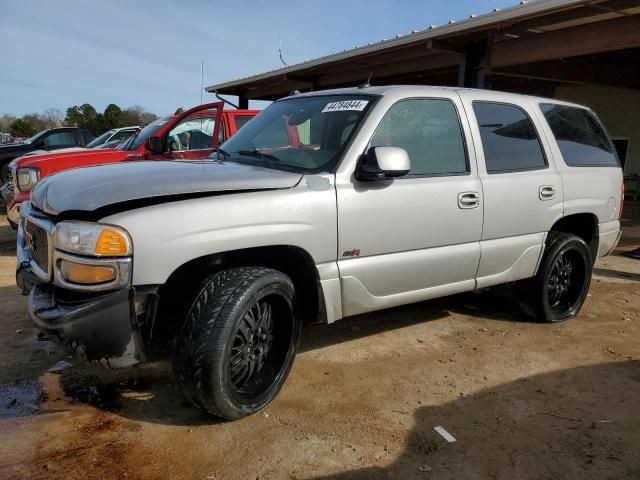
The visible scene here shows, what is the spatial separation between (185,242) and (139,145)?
514 centimetres

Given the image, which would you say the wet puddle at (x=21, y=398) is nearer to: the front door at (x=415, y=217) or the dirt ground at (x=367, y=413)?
the dirt ground at (x=367, y=413)

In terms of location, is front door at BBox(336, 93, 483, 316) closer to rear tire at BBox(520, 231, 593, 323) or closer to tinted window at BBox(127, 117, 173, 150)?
rear tire at BBox(520, 231, 593, 323)

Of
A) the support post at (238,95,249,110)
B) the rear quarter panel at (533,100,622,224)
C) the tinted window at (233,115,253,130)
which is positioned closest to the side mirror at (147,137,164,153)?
the tinted window at (233,115,253,130)

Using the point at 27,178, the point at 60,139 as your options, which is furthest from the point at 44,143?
the point at 27,178

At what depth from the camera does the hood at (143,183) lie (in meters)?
2.66

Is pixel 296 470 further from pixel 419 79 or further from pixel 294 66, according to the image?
pixel 419 79

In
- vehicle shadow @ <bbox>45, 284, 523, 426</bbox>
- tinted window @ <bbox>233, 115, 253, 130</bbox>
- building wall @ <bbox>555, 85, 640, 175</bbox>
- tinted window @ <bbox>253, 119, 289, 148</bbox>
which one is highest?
building wall @ <bbox>555, 85, 640, 175</bbox>

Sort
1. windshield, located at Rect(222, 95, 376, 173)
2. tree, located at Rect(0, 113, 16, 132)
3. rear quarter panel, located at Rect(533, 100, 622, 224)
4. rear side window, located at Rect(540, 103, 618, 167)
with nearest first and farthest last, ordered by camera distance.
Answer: windshield, located at Rect(222, 95, 376, 173) → rear quarter panel, located at Rect(533, 100, 622, 224) → rear side window, located at Rect(540, 103, 618, 167) → tree, located at Rect(0, 113, 16, 132)

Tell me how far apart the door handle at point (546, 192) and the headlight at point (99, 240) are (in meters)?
3.24

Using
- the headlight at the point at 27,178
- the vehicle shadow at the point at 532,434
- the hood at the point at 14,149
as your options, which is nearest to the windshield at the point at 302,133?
the vehicle shadow at the point at 532,434

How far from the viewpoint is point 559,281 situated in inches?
191

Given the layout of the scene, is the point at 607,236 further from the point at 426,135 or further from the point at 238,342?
the point at 238,342

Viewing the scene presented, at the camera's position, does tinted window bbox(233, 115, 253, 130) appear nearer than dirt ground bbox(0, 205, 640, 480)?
No

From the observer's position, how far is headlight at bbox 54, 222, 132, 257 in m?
2.51
